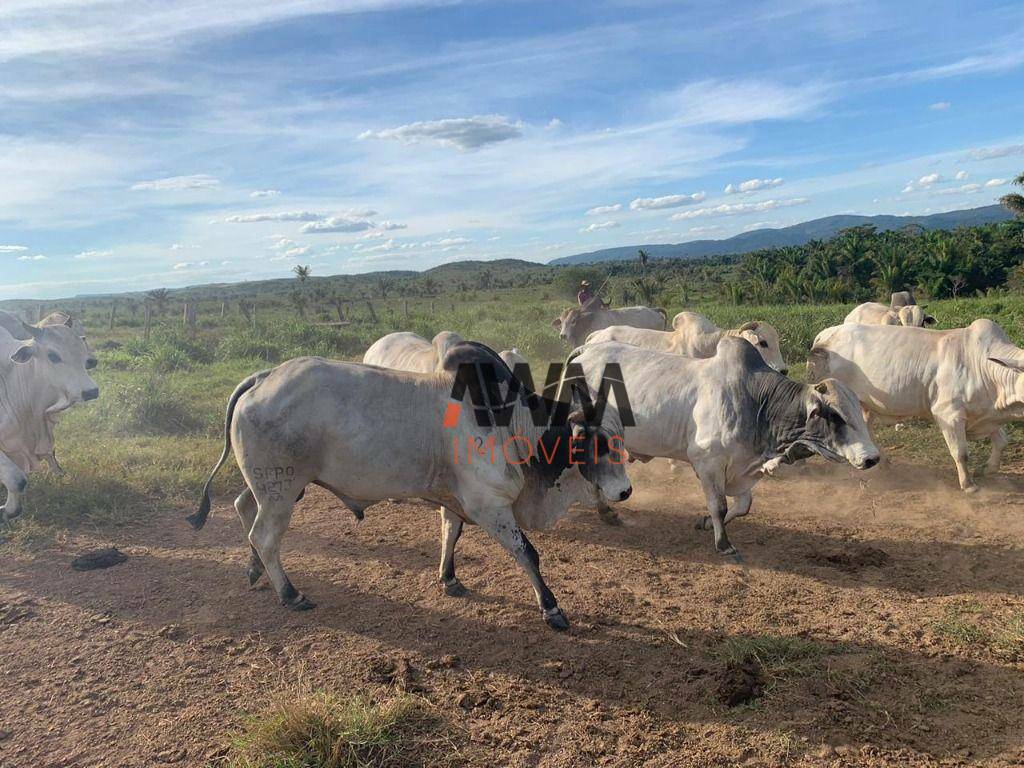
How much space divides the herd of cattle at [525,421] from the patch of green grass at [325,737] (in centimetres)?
134

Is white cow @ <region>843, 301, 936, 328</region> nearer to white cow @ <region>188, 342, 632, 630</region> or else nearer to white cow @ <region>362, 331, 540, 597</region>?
white cow @ <region>362, 331, 540, 597</region>

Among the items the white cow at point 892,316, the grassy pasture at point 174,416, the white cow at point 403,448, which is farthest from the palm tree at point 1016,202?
the white cow at point 403,448

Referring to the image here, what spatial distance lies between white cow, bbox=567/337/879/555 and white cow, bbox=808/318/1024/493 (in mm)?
2227

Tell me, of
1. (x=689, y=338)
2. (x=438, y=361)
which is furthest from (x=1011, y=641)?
(x=689, y=338)

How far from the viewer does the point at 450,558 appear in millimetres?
4926

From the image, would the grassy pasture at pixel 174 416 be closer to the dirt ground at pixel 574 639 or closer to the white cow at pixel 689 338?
the dirt ground at pixel 574 639

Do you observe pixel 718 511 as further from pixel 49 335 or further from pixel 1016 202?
pixel 1016 202

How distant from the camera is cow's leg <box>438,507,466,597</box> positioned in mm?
4855

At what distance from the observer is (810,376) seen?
7.73 m

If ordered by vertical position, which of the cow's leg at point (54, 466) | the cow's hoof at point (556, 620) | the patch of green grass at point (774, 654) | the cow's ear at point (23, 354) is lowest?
the patch of green grass at point (774, 654)

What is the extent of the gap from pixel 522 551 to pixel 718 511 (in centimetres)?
186

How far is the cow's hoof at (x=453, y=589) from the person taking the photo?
4.83 metres

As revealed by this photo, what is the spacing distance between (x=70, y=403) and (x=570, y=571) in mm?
5197

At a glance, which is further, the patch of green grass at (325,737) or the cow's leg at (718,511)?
the cow's leg at (718,511)
